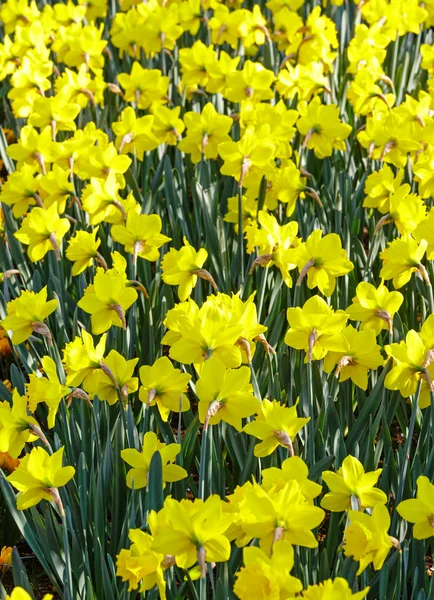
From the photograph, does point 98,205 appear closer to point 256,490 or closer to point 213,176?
point 213,176

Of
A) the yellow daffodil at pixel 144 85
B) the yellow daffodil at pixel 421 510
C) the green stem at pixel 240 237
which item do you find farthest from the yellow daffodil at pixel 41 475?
the yellow daffodil at pixel 144 85

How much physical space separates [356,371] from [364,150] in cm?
186

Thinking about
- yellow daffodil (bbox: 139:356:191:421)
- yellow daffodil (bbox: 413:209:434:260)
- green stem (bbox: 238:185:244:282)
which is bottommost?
green stem (bbox: 238:185:244:282)

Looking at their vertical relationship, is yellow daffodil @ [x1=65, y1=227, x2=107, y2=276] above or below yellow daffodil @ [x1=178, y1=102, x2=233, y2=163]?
below

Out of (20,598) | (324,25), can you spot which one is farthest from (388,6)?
(20,598)

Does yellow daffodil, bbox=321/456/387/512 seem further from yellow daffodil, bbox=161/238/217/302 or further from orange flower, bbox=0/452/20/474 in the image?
orange flower, bbox=0/452/20/474

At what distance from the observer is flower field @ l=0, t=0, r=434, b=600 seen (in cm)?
138

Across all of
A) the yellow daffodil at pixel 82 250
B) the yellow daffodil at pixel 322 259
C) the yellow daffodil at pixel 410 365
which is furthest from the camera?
the yellow daffodil at pixel 82 250

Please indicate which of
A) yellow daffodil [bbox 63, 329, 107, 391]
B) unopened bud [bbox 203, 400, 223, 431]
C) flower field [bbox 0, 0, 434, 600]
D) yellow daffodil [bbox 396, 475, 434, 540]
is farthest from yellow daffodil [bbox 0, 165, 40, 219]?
yellow daffodil [bbox 396, 475, 434, 540]

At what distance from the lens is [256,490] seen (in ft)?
4.01

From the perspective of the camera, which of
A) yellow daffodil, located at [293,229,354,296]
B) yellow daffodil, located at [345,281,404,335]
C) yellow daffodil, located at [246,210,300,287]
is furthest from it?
yellow daffodil, located at [246,210,300,287]

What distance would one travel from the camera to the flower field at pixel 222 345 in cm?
138

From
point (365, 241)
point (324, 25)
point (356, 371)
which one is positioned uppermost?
point (324, 25)

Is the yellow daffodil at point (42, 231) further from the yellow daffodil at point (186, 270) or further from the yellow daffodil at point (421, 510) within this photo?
the yellow daffodil at point (421, 510)
